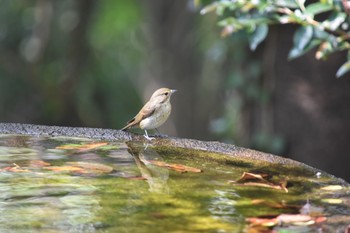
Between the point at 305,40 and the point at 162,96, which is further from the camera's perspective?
the point at 162,96

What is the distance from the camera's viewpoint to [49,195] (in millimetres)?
2521

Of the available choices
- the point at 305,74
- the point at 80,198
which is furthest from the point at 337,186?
the point at 305,74

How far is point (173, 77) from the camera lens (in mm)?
8695

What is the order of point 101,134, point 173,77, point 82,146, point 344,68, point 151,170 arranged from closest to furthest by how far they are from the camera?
point 151,170 → point 82,146 → point 101,134 → point 344,68 → point 173,77

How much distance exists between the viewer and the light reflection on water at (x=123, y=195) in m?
2.14

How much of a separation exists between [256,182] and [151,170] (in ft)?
1.36

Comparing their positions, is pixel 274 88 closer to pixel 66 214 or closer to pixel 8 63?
pixel 66 214

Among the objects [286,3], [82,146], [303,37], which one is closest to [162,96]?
[303,37]

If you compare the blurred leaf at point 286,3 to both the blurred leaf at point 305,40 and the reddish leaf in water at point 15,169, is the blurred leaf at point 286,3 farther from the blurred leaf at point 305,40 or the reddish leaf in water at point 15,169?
the reddish leaf in water at point 15,169

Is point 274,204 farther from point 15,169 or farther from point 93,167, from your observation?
point 15,169

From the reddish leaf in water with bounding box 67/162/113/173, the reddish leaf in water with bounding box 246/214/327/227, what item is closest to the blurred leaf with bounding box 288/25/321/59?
the reddish leaf in water with bounding box 67/162/113/173

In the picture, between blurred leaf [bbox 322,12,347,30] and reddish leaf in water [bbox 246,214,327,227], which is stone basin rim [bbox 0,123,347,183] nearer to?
blurred leaf [bbox 322,12,347,30]

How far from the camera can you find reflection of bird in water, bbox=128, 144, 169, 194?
2635 millimetres

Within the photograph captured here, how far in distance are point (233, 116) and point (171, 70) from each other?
211cm
